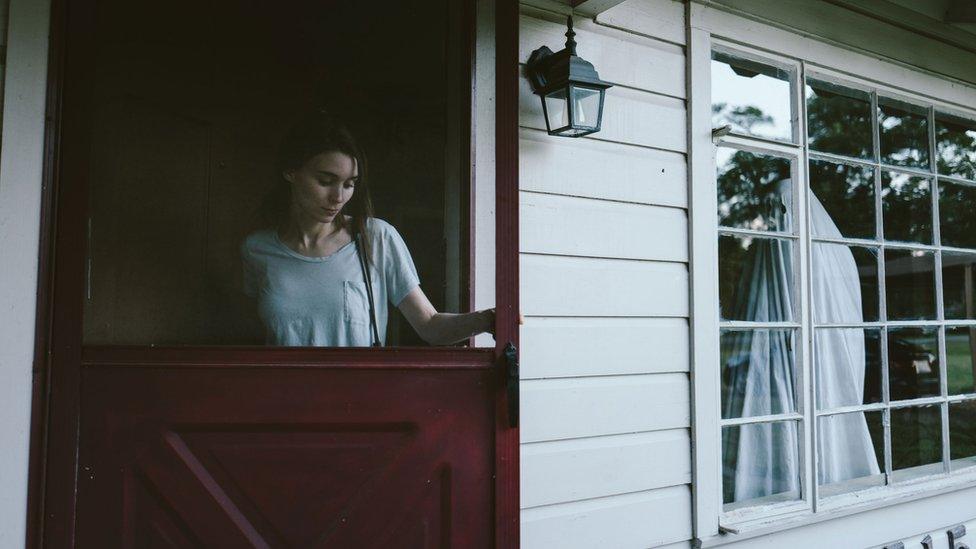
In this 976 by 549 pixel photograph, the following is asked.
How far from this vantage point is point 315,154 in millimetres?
1824

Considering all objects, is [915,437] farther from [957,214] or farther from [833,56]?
[833,56]

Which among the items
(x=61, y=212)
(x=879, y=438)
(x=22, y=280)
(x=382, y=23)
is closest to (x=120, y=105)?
(x=61, y=212)

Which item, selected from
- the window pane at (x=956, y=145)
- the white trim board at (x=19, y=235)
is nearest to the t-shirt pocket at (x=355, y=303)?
the white trim board at (x=19, y=235)

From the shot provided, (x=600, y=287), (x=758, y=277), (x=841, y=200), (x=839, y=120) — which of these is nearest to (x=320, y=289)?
(x=600, y=287)

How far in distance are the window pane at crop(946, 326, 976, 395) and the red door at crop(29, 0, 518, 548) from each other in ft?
9.72

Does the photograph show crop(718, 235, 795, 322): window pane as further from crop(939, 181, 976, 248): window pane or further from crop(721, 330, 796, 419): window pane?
crop(939, 181, 976, 248): window pane

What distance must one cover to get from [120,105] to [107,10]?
0.81 feet

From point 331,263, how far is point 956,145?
127 inches

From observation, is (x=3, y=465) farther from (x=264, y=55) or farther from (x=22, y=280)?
(x=264, y=55)

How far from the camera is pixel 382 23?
203 centimetres

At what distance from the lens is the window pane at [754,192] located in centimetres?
247

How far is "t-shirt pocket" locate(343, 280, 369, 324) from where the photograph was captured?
5.72 feet

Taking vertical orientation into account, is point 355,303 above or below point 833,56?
below

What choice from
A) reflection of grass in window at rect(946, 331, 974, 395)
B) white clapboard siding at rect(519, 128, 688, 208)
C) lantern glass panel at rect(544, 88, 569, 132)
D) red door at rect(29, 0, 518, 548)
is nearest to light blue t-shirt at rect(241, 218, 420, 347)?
red door at rect(29, 0, 518, 548)
